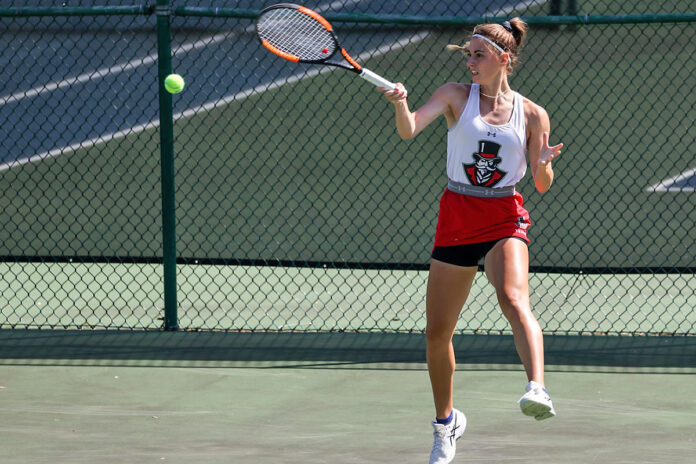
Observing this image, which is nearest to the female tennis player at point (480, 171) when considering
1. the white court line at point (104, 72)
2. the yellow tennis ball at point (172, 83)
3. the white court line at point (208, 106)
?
the yellow tennis ball at point (172, 83)

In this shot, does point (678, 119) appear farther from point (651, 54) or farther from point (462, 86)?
point (462, 86)

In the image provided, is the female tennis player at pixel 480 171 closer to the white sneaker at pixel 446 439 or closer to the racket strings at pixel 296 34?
the white sneaker at pixel 446 439

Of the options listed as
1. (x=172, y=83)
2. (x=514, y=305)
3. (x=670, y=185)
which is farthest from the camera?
(x=670, y=185)

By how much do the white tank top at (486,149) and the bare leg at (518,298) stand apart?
9.9 inches

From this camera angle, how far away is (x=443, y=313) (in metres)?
4.22

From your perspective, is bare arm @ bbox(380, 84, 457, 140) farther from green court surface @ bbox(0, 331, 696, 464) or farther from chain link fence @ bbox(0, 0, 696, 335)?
chain link fence @ bbox(0, 0, 696, 335)

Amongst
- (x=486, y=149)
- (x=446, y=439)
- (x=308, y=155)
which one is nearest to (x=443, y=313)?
(x=446, y=439)

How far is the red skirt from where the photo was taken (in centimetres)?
418

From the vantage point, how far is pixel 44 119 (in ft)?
29.5

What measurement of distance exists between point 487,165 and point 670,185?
15.5 feet

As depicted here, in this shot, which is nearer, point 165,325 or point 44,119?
point 165,325

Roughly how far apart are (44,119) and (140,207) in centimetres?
103

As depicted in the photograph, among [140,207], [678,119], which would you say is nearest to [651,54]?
[678,119]

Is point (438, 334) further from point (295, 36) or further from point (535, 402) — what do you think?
point (295, 36)
